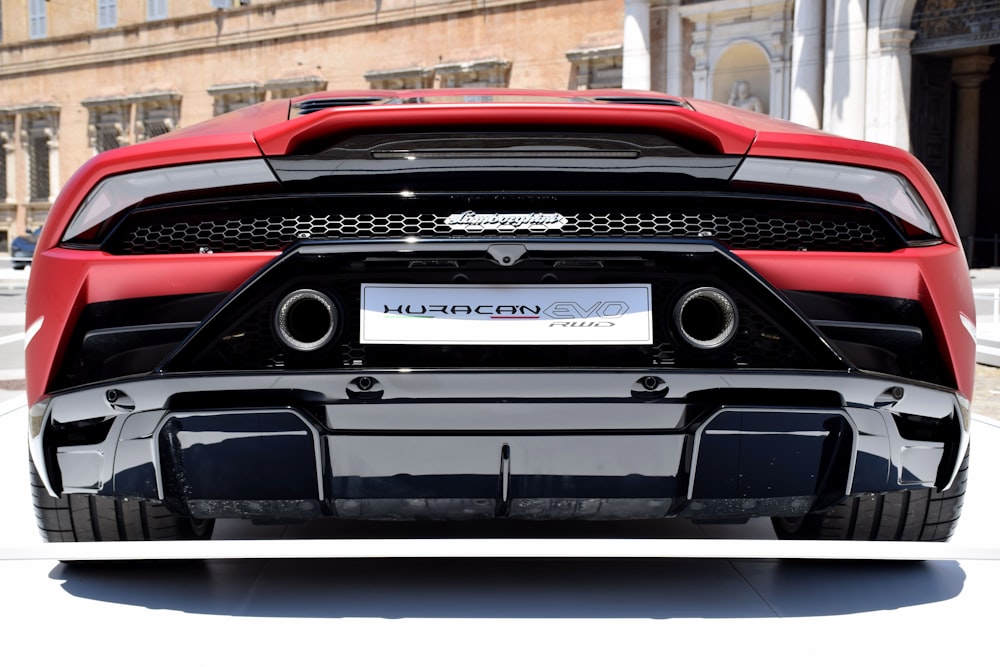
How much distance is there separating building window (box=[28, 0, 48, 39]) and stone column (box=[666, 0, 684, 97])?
2497cm

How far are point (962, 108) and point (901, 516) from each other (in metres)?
27.2

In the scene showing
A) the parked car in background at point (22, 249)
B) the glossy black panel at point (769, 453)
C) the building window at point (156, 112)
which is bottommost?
the parked car in background at point (22, 249)

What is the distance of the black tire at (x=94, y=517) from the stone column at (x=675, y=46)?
24813 millimetres

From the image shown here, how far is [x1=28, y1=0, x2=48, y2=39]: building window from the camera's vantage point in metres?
41.4

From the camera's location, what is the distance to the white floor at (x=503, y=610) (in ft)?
6.72

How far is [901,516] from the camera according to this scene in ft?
8.27

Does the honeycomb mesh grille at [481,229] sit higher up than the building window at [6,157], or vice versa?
the building window at [6,157]

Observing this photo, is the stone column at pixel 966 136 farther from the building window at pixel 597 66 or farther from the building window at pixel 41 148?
the building window at pixel 41 148

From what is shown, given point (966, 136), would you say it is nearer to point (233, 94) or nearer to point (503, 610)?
point (233, 94)

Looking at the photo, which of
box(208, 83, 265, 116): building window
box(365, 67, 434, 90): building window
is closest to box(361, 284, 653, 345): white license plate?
box(365, 67, 434, 90): building window

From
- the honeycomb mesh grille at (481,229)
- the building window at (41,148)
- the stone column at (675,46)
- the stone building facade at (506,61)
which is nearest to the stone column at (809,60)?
the stone building facade at (506,61)

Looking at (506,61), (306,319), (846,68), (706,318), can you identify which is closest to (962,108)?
(846,68)

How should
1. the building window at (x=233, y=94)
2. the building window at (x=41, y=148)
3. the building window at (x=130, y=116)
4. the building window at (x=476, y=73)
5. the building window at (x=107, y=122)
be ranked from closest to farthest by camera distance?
the building window at (x=476, y=73), the building window at (x=233, y=94), the building window at (x=130, y=116), the building window at (x=107, y=122), the building window at (x=41, y=148)

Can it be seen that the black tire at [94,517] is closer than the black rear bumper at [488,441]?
No
